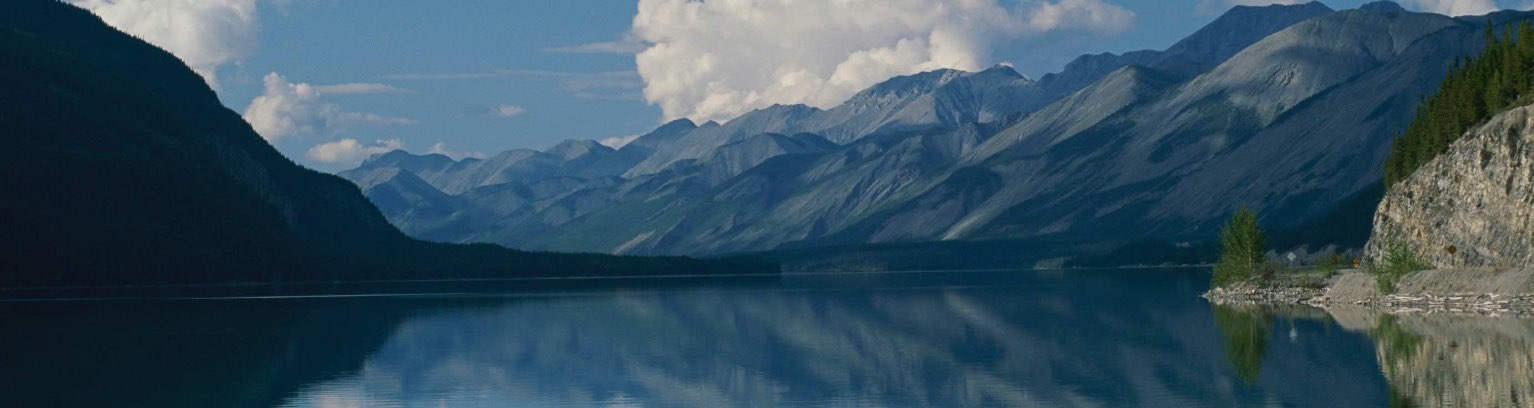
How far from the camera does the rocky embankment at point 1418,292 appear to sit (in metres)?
109

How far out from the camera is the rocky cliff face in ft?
395

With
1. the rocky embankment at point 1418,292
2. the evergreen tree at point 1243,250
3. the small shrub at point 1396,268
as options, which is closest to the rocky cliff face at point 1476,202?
the small shrub at point 1396,268

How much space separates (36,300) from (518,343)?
102 m

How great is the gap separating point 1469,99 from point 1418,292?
→ 93.3 ft

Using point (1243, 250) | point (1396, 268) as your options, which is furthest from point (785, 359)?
point (1243, 250)

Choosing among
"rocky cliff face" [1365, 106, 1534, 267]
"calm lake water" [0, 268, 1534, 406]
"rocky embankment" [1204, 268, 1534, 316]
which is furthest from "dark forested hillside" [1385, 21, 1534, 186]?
"calm lake water" [0, 268, 1534, 406]

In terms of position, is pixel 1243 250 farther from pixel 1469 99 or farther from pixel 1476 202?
pixel 1476 202

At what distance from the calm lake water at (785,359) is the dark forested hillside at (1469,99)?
28169mm

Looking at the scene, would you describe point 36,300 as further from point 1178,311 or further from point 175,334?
point 1178,311

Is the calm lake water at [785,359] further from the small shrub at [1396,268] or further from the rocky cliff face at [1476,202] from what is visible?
the rocky cliff face at [1476,202]

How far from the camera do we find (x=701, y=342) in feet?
343

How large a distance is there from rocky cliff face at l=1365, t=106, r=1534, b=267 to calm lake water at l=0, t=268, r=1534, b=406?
1413 cm

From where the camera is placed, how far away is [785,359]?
3435 inches

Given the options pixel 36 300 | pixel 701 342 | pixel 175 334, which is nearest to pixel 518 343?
pixel 701 342
